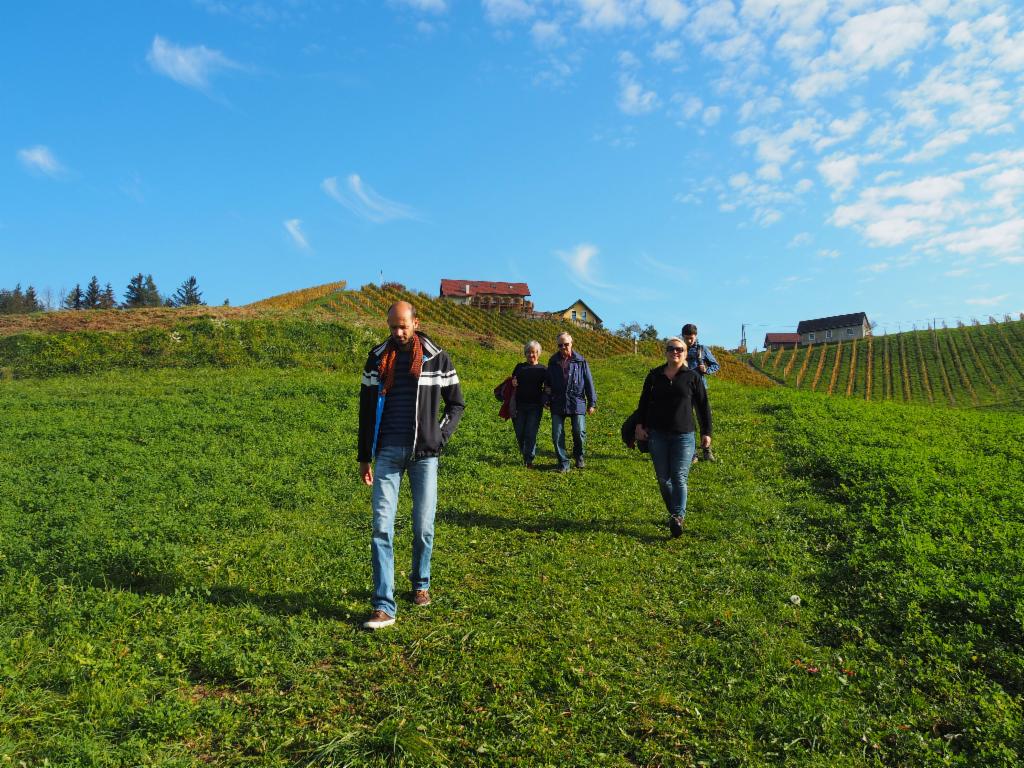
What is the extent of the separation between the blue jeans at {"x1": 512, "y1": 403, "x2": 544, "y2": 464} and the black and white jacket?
567 centimetres

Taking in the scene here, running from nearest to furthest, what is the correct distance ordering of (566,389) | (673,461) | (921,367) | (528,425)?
1. (673,461)
2. (566,389)
3. (528,425)
4. (921,367)

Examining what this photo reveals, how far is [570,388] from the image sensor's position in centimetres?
1110

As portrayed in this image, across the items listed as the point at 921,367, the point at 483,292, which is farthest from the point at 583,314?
the point at 921,367

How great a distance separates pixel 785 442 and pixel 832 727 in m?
10.1

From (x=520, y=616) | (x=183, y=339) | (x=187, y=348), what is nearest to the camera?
(x=520, y=616)

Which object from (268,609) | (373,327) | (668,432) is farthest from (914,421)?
(373,327)

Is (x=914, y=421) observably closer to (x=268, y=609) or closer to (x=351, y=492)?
(x=351, y=492)

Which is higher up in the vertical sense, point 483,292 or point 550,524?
point 483,292

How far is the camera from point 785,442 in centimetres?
1330

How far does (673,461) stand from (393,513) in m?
3.74

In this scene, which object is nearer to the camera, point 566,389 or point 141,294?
point 566,389

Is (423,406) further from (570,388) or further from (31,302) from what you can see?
(31,302)

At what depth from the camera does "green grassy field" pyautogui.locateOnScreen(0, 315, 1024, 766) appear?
3.87 metres

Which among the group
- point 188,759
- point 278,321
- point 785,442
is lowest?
point 188,759
